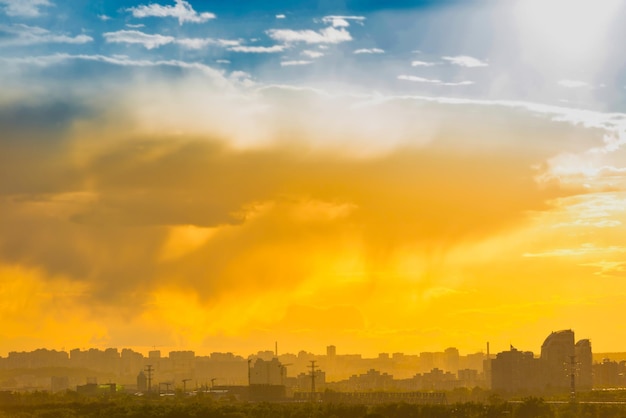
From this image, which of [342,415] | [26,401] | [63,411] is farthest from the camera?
[26,401]

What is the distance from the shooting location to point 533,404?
15875cm

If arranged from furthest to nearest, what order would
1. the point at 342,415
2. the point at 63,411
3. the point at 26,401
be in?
the point at 26,401
the point at 63,411
the point at 342,415

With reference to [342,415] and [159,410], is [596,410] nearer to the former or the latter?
[342,415]

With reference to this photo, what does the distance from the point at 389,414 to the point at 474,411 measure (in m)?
12.5

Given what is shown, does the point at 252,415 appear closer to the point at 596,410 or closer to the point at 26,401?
the point at 596,410

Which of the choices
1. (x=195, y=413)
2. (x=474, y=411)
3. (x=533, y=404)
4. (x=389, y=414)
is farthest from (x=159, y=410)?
(x=533, y=404)

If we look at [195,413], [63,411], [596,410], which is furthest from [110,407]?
[596,410]


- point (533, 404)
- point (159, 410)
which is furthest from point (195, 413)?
point (533, 404)

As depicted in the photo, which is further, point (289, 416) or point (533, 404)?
point (533, 404)

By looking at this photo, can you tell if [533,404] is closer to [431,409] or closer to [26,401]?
[431,409]

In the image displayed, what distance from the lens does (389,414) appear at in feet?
495

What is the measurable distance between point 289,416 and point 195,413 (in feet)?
41.5

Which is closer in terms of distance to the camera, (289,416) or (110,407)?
(289,416)

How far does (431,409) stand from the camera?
502 ft
